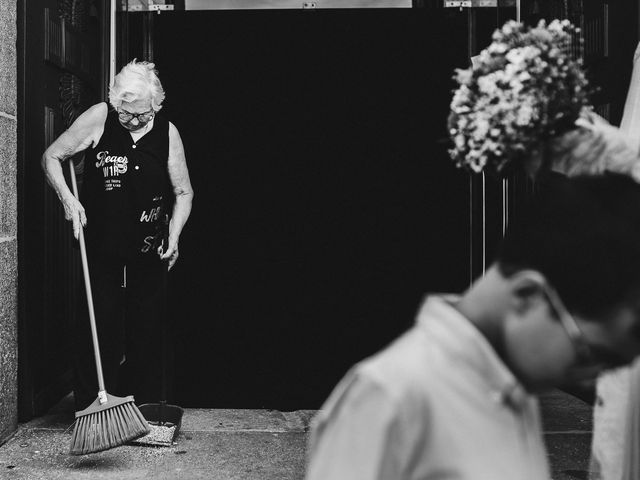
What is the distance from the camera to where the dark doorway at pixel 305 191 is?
5113 mm

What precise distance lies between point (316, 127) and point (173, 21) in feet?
3.27

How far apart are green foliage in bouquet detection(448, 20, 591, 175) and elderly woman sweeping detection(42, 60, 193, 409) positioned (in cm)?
243

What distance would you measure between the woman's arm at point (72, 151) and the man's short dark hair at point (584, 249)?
347cm

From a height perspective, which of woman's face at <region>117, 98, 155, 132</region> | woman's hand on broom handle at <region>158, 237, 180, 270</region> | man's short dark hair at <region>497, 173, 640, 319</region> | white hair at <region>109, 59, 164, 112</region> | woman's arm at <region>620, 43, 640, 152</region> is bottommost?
woman's hand on broom handle at <region>158, 237, 180, 270</region>

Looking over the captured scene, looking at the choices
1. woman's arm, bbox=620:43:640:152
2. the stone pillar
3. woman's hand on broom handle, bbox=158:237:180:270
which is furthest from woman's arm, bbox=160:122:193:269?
woman's arm, bbox=620:43:640:152

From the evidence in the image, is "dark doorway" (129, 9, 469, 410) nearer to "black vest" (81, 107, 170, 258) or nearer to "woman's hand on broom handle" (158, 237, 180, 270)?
"woman's hand on broom handle" (158, 237, 180, 270)

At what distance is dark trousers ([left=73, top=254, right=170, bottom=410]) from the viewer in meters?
4.58

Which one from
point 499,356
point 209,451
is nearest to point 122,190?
point 209,451

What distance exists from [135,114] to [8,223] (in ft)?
2.71

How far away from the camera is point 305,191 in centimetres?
520

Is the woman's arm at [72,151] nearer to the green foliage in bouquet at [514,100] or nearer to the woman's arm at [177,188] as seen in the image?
the woman's arm at [177,188]

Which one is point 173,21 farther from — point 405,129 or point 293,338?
point 293,338

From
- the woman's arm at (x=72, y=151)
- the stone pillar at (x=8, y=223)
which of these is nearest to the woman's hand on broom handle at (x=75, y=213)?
the woman's arm at (x=72, y=151)

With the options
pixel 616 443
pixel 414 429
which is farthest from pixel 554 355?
pixel 616 443
